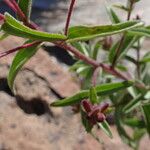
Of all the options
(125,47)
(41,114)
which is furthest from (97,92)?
(41,114)

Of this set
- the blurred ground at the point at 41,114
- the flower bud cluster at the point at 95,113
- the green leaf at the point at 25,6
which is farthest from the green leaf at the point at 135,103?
the green leaf at the point at 25,6

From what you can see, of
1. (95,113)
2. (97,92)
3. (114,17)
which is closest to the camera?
(95,113)

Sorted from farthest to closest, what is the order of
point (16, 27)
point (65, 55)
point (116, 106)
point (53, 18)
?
point (53, 18), point (65, 55), point (116, 106), point (16, 27)

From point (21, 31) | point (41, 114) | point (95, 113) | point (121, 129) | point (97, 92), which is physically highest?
point (21, 31)

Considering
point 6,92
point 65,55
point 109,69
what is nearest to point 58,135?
point 6,92

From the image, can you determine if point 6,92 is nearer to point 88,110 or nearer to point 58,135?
point 58,135

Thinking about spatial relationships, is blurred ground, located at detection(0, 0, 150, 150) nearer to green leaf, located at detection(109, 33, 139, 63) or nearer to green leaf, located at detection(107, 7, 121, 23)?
green leaf, located at detection(109, 33, 139, 63)

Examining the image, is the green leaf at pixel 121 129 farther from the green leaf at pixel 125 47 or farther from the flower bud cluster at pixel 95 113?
the flower bud cluster at pixel 95 113

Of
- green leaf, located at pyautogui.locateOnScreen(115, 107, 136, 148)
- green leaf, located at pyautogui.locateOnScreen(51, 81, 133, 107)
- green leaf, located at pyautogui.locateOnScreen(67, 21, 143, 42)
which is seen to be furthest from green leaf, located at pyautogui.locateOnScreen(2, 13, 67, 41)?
green leaf, located at pyautogui.locateOnScreen(115, 107, 136, 148)

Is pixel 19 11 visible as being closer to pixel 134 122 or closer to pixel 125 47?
pixel 125 47
